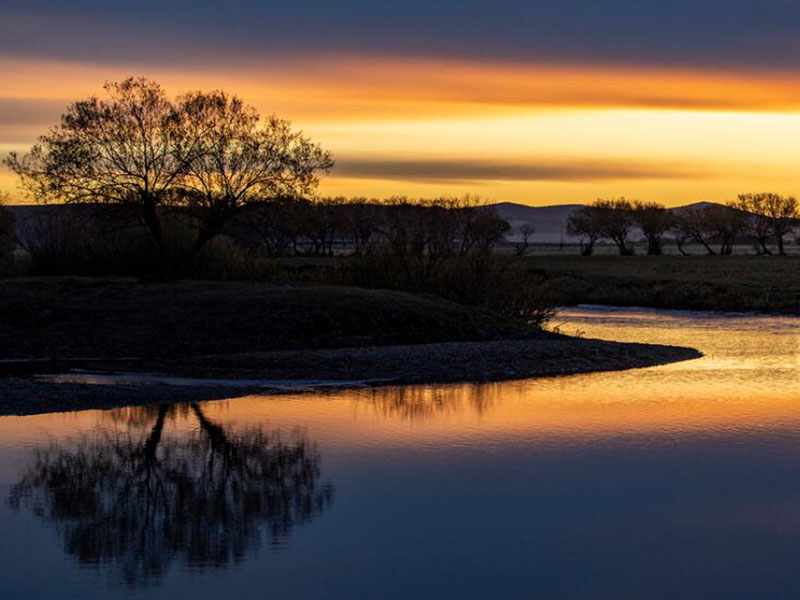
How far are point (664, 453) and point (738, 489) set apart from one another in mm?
2318

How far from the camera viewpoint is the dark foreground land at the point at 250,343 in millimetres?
22656

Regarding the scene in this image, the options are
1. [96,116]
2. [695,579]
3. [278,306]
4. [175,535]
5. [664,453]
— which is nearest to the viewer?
[695,579]

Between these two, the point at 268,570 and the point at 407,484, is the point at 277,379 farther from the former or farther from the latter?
the point at 268,570

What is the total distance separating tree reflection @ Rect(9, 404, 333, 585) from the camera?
1047 centimetres

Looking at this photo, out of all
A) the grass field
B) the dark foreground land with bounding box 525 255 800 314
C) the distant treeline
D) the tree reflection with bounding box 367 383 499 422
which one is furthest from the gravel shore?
the dark foreground land with bounding box 525 255 800 314

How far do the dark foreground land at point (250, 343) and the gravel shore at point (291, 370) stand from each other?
0.04 meters

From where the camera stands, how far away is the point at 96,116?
124ft

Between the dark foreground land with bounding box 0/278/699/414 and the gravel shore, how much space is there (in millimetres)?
41

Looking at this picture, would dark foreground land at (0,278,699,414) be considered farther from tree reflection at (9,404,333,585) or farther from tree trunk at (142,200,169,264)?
tree reflection at (9,404,333,585)

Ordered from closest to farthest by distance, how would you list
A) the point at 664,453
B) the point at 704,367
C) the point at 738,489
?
the point at 738,489 → the point at 664,453 → the point at 704,367

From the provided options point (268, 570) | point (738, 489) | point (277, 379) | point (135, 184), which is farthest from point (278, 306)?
point (268, 570)

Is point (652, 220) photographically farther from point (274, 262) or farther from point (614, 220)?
point (274, 262)

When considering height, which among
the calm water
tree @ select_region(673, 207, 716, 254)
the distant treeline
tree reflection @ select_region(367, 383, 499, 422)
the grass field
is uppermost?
tree @ select_region(673, 207, 716, 254)

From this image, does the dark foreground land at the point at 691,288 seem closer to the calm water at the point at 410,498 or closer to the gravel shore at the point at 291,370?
the gravel shore at the point at 291,370
